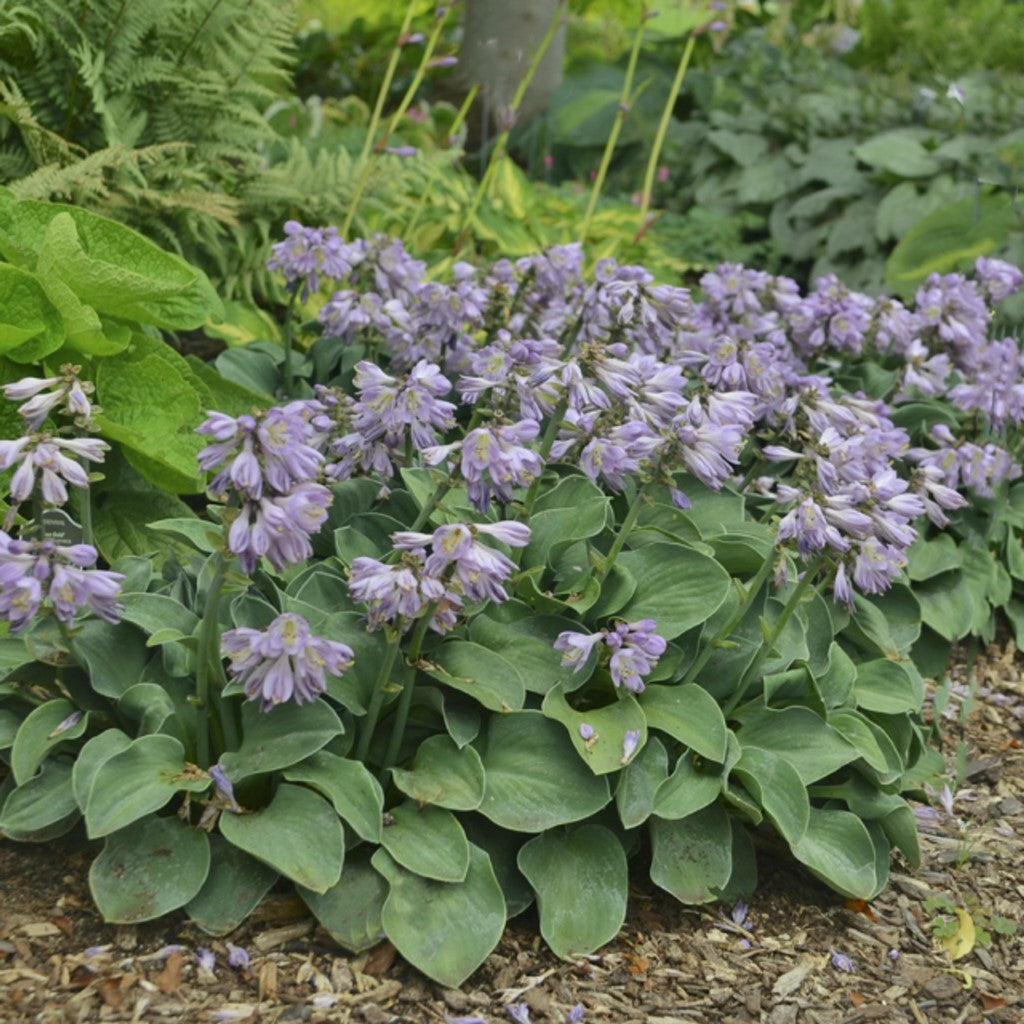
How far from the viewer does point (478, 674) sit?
261cm

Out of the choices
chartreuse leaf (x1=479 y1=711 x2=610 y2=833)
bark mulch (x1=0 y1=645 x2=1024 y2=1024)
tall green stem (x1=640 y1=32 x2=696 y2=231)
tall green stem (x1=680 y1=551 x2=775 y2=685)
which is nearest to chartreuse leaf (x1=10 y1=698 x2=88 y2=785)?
bark mulch (x1=0 y1=645 x2=1024 y2=1024)

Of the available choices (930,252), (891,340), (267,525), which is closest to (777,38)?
(930,252)

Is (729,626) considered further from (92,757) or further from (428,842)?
(92,757)

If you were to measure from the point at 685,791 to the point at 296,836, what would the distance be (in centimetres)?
82

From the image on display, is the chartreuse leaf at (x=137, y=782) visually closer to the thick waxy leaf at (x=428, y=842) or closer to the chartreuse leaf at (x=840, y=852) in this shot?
the thick waxy leaf at (x=428, y=842)

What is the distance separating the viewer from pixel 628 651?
2588 millimetres

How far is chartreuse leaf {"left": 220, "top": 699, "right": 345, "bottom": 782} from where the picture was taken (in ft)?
7.95

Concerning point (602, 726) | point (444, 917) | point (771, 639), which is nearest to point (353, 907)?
point (444, 917)

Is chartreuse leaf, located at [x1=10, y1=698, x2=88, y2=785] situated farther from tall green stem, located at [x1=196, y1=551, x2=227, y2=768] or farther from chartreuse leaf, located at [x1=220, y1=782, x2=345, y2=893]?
chartreuse leaf, located at [x1=220, y1=782, x2=345, y2=893]

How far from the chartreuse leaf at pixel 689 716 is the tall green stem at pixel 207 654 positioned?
93cm

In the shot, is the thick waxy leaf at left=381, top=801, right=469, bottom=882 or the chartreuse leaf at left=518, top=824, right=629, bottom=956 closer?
the thick waxy leaf at left=381, top=801, right=469, bottom=882

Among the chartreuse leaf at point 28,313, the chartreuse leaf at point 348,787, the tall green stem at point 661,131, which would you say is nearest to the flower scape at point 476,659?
the chartreuse leaf at point 348,787

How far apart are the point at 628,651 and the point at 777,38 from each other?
7239mm

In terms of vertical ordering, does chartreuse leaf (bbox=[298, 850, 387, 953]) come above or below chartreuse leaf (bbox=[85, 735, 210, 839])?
below
